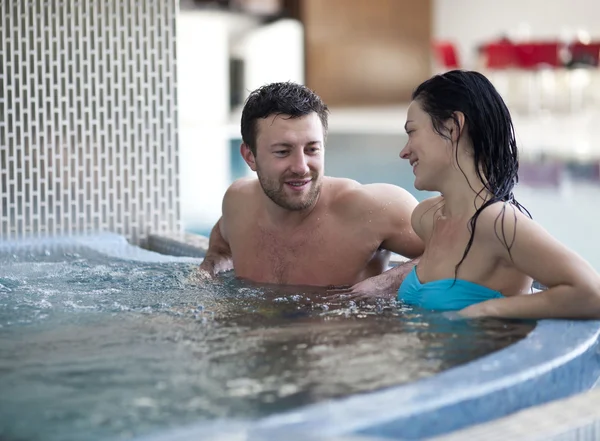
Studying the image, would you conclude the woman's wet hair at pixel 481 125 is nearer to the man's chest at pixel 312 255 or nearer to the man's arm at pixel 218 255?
the man's chest at pixel 312 255

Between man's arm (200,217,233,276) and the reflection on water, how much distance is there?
240 millimetres

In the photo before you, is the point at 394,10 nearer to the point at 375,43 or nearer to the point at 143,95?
the point at 375,43

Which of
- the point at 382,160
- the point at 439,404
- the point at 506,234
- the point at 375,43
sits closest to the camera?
the point at 439,404

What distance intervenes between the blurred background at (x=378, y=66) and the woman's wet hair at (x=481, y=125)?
592 centimetres

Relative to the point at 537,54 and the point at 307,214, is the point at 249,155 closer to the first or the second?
the point at 307,214

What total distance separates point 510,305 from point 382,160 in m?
7.44

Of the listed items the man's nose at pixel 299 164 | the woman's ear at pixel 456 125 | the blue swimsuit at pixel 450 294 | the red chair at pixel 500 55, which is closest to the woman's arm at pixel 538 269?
the blue swimsuit at pixel 450 294

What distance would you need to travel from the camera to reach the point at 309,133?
10.8ft

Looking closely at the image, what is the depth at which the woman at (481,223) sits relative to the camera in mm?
2598

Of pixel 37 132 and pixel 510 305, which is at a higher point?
pixel 37 132

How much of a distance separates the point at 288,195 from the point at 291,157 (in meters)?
0.16

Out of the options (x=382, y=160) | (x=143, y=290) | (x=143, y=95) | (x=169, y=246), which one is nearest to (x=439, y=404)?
(x=143, y=290)

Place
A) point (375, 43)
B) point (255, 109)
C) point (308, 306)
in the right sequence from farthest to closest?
point (375, 43) < point (255, 109) < point (308, 306)

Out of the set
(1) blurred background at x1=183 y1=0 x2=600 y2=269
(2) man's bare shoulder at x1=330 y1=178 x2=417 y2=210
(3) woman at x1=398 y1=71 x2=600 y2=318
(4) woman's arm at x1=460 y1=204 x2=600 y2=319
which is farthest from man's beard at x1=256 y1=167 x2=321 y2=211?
(1) blurred background at x1=183 y1=0 x2=600 y2=269
